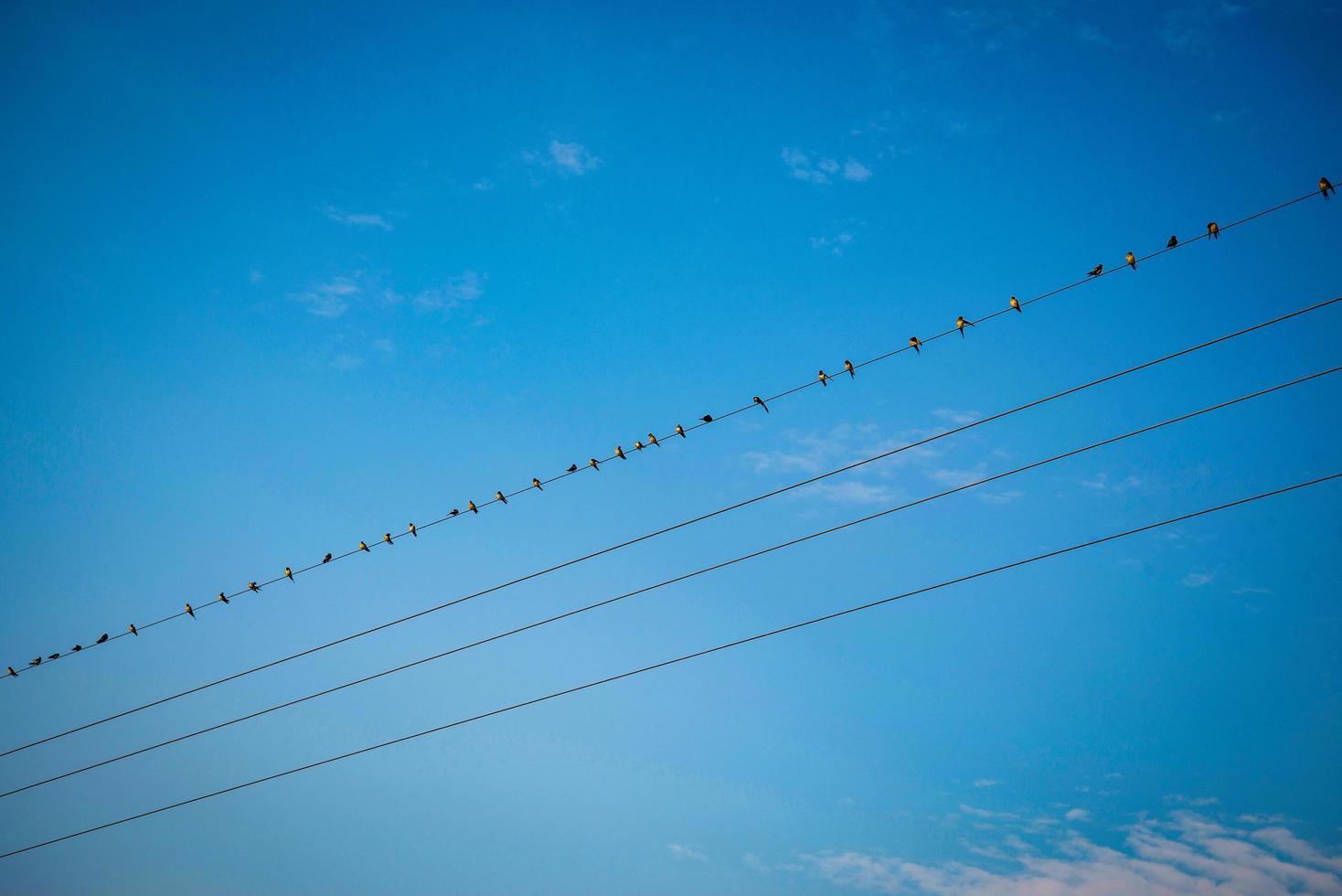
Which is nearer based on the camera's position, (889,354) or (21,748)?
(889,354)

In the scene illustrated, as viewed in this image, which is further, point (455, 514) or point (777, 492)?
point (455, 514)

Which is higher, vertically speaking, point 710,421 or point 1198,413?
point 710,421

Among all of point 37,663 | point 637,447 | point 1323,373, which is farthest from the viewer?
point 37,663

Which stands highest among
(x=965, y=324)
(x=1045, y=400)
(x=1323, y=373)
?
(x=965, y=324)

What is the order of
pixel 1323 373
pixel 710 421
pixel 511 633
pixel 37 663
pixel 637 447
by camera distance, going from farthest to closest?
pixel 37 663 < pixel 637 447 < pixel 710 421 < pixel 511 633 < pixel 1323 373

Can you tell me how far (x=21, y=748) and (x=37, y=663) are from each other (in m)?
2.62

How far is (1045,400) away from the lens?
1443cm

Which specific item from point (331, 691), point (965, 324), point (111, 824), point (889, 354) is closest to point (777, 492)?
point (889, 354)

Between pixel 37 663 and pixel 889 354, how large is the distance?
21729 mm

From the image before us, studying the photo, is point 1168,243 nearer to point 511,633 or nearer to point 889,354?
point 889,354

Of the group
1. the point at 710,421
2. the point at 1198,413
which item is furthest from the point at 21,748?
the point at 1198,413

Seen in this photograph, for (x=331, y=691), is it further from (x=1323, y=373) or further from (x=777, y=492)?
(x=1323, y=373)

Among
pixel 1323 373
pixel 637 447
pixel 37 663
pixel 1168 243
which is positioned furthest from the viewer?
pixel 37 663

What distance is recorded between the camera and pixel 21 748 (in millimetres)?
20969
